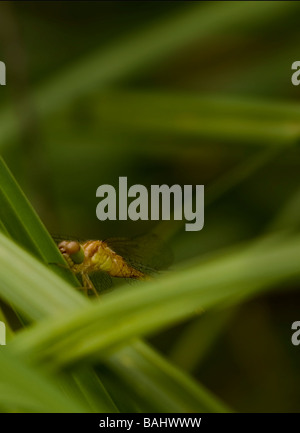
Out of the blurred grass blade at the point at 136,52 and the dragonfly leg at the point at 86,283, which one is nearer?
the dragonfly leg at the point at 86,283

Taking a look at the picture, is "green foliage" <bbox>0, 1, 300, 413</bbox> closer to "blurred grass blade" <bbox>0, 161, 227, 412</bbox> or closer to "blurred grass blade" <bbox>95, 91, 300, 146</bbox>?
"blurred grass blade" <bbox>95, 91, 300, 146</bbox>

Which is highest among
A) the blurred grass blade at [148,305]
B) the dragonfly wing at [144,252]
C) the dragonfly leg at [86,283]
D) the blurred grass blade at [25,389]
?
the dragonfly wing at [144,252]

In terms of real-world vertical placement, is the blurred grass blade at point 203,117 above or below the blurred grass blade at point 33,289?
above

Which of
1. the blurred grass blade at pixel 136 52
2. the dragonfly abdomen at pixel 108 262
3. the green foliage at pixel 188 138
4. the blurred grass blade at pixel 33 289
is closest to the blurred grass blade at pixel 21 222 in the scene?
the blurred grass blade at pixel 33 289

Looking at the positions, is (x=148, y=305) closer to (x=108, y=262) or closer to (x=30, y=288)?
(x=30, y=288)

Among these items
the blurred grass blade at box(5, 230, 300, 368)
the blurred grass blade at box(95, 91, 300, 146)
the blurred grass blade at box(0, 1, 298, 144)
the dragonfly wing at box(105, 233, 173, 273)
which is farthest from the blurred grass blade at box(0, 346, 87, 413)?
the blurred grass blade at box(0, 1, 298, 144)

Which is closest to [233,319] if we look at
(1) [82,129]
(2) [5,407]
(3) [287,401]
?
(3) [287,401]

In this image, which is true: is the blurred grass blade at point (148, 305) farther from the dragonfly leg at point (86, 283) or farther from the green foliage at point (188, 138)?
the green foliage at point (188, 138)

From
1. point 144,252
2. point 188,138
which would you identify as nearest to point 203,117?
point 188,138

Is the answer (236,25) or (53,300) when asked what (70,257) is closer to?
(53,300)
